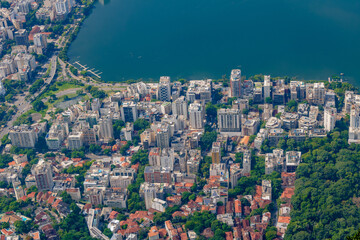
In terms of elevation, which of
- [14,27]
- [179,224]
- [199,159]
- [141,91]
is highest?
[14,27]

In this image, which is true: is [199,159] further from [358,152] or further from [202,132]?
[358,152]

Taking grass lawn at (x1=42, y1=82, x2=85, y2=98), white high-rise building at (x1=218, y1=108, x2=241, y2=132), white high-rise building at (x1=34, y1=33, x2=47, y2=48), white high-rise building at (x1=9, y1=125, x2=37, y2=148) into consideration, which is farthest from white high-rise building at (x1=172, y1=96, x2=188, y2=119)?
white high-rise building at (x1=34, y1=33, x2=47, y2=48)

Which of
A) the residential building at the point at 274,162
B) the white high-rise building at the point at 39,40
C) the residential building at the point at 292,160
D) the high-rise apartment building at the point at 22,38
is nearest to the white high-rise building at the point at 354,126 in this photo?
the residential building at the point at 292,160

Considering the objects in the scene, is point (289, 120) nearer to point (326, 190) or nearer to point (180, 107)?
point (180, 107)

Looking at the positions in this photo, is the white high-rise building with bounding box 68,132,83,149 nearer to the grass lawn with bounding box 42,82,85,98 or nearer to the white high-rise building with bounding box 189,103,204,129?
the white high-rise building with bounding box 189,103,204,129

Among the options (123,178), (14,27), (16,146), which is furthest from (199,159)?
→ (14,27)
